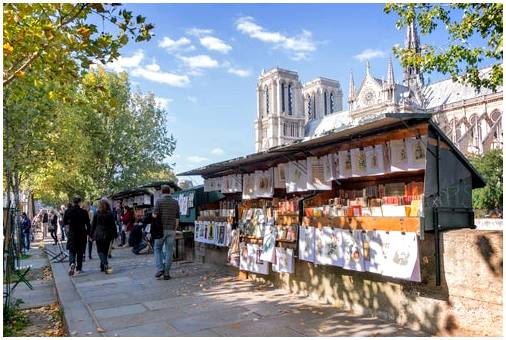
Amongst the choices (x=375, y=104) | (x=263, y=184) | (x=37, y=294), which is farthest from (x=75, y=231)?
(x=375, y=104)

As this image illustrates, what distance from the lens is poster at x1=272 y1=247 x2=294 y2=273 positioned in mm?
7250

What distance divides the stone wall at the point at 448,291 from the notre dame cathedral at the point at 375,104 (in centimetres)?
5331

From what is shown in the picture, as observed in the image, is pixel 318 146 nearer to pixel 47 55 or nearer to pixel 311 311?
pixel 311 311

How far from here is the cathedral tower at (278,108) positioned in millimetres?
112500

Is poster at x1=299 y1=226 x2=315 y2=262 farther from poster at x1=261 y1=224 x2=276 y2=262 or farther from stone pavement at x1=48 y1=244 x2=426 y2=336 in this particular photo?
poster at x1=261 y1=224 x2=276 y2=262

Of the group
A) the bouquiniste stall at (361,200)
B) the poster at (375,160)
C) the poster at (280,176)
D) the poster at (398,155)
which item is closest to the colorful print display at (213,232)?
the bouquiniste stall at (361,200)

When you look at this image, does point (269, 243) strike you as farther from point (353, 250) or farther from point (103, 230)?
point (103, 230)

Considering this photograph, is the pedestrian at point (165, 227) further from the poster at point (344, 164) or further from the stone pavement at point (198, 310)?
the poster at point (344, 164)

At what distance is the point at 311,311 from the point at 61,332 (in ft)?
12.4

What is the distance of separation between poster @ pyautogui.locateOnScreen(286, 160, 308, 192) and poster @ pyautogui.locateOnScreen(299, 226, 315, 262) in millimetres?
992

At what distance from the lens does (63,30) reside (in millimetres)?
6184

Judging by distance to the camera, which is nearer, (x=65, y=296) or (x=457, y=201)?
(x=457, y=201)

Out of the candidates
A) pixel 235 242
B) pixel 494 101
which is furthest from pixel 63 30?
pixel 494 101

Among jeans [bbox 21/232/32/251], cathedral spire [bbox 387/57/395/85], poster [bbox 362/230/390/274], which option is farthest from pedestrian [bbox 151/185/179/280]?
cathedral spire [bbox 387/57/395/85]
